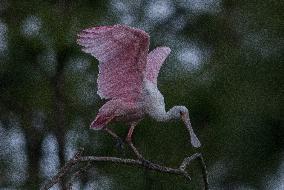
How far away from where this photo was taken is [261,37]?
330 centimetres

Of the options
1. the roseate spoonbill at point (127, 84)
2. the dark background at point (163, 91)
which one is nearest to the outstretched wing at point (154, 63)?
the roseate spoonbill at point (127, 84)

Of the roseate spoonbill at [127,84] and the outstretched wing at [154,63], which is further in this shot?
A: the outstretched wing at [154,63]

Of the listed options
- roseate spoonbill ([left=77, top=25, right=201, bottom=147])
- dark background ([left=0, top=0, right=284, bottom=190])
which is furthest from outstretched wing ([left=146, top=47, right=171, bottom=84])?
dark background ([left=0, top=0, right=284, bottom=190])

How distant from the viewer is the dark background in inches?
127

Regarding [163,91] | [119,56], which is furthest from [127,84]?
[163,91]

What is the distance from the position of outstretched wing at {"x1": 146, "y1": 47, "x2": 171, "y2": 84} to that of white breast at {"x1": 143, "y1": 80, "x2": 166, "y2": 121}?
53 mm

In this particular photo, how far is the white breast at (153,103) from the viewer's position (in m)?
2.09

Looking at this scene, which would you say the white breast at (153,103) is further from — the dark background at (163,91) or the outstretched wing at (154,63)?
the dark background at (163,91)

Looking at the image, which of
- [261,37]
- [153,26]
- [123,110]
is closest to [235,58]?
[261,37]

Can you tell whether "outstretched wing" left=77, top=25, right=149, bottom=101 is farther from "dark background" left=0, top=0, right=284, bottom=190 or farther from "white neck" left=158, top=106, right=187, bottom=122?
"dark background" left=0, top=0, right=284, bottom=190

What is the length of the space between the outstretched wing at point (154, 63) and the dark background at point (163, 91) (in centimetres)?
81

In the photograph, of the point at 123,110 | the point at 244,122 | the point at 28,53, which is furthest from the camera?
the point at 28,53

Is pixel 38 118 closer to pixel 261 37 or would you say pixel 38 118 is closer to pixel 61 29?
pixel 61 29

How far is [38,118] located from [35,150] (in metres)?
0.14
